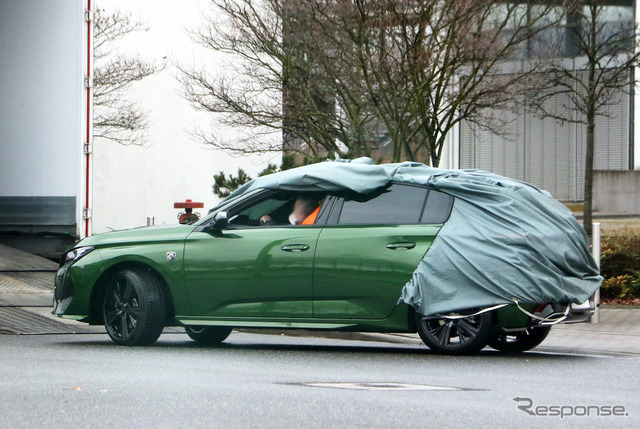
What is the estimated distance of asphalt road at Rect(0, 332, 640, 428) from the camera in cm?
584

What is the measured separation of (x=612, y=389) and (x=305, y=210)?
129 inches

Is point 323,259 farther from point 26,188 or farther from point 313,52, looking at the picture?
point 313,52

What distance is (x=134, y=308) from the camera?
31.6 ft

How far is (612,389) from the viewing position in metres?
7.09

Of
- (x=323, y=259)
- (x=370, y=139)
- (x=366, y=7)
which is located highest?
(x=366, y=7)

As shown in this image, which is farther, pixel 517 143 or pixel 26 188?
pixel 517 143

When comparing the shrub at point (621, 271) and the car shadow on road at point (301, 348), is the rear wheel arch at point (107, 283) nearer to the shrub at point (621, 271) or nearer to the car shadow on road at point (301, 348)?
the car shadow on road at point (301, 348)

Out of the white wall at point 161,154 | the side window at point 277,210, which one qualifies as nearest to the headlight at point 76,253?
the side window at point 277,210

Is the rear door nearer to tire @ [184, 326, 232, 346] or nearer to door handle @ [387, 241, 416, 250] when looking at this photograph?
door handle @ [387, 241, 416, 250]

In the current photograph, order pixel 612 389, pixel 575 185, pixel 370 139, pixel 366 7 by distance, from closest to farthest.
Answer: pixel 612 389 < pixel 366 7 < pixel 370 139 < pixel 575 185

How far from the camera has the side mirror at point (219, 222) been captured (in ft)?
30.9

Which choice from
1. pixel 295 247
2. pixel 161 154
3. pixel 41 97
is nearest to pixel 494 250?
pixel 295 247

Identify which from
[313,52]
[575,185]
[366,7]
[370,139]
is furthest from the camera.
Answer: [575,185]

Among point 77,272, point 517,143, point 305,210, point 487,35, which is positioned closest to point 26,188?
point 77,272
